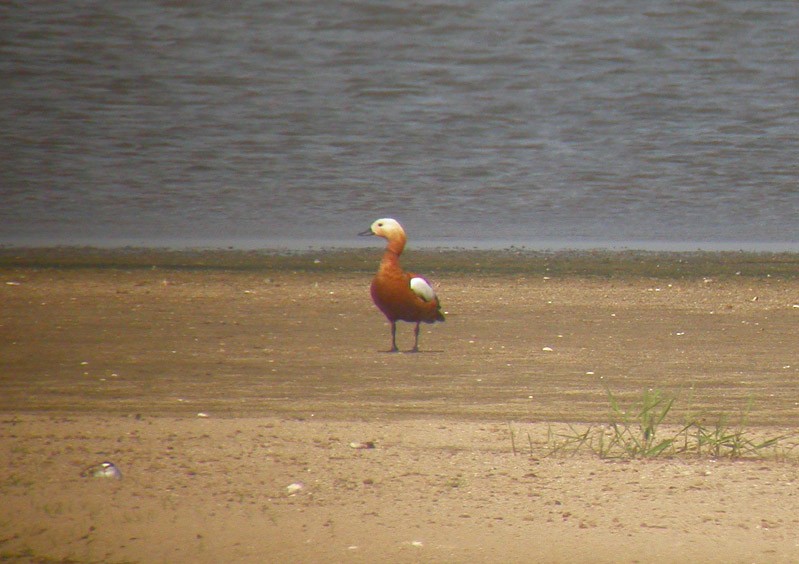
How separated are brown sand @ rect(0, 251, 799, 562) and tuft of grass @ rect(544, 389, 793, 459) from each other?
7cm

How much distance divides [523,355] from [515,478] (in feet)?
12.7

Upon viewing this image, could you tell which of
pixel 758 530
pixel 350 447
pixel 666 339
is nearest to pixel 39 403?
pixel 350 447

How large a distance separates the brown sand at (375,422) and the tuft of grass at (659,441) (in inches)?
2.7

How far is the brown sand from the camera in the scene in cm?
495

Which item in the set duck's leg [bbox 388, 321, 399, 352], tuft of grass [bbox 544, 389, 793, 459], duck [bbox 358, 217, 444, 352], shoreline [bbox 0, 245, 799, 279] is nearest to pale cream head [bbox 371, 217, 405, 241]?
duck [bbox 358, 217, 444, 352]

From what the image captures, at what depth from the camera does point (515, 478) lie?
5.63 metres

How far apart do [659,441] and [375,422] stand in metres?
1.37

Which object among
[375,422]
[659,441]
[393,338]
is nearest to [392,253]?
[393,338]

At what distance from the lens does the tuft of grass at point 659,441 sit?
19.8ft

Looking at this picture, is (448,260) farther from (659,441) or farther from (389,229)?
(659,441)

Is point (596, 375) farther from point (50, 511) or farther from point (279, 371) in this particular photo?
point (50, 511)

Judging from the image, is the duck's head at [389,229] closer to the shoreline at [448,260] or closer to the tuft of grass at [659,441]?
the tuft of grass at [659,441]

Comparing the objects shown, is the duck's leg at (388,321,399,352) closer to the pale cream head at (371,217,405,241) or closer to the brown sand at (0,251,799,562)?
the brown sand at (0,251,799,562)

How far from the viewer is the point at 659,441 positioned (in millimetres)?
6316
